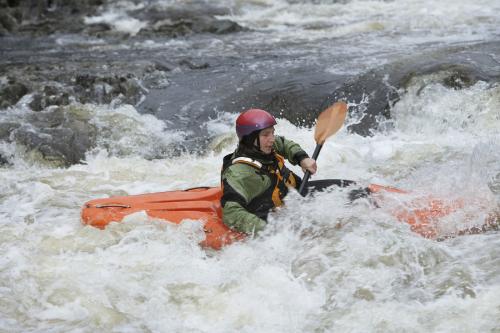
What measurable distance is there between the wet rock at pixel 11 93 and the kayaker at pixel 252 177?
516 centimetres

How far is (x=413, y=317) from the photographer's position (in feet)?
11.4

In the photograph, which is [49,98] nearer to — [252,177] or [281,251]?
[252,177]

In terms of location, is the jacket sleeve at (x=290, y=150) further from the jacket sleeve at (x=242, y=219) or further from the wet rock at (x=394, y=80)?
the wet rock at (x=394, y=80)

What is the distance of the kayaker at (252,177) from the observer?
166 inches

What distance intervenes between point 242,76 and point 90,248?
16.9ft

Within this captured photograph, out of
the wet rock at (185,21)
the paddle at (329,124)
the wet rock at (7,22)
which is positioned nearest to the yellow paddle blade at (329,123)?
the paddle at (329,124)

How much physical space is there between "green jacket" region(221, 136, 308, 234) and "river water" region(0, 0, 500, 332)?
5.9 inches

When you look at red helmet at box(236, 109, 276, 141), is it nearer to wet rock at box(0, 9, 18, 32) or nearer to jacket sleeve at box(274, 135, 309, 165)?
jacket sleeve at box(274, 135, 309, 165)

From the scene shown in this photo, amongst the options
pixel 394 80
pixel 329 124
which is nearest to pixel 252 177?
pixel 329 124

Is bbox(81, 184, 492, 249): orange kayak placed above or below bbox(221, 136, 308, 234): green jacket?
below

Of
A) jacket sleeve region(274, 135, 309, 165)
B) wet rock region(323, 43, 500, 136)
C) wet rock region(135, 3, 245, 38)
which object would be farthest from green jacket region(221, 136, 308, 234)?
wet rock region(135, 3, 245, 38)

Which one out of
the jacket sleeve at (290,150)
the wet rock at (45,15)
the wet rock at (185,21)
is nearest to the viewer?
the jacket sleeve at (290,150)

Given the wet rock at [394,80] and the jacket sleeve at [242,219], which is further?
the wet rock at [394,80]

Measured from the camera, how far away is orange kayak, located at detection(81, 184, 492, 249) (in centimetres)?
439
